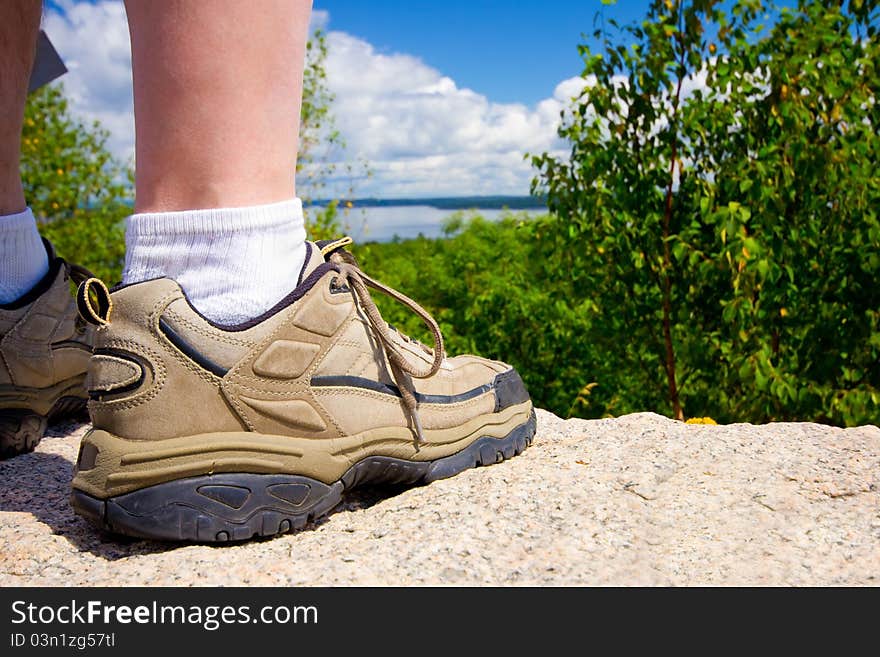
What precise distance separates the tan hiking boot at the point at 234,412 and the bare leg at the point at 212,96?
0.21 metres

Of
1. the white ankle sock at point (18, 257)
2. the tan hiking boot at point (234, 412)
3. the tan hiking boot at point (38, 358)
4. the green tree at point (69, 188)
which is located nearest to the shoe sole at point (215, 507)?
the tan hiking boot at point (234, 412)

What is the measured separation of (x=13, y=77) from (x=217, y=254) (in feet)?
3.47

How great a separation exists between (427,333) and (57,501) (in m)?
5.31

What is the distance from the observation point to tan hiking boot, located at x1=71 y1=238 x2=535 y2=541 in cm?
148

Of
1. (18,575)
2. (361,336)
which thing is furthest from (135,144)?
(18,575)

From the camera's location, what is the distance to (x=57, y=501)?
1813mm

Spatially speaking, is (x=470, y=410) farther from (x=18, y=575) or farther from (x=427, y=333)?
Answer: (x=427, y=333)

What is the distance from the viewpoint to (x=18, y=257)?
6.88 feet

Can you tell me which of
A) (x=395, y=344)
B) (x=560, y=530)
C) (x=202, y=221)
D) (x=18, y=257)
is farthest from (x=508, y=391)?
(x=18, y=257)

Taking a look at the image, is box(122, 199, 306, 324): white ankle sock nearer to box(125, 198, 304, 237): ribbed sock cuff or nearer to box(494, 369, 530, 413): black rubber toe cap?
box(125, 198, 304, 237): ribbed sock cuff

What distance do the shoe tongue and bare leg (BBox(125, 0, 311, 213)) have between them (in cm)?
18

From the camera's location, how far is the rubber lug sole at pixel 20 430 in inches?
81.7

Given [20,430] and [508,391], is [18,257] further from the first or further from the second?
[508,391]

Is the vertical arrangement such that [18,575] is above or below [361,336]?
below
